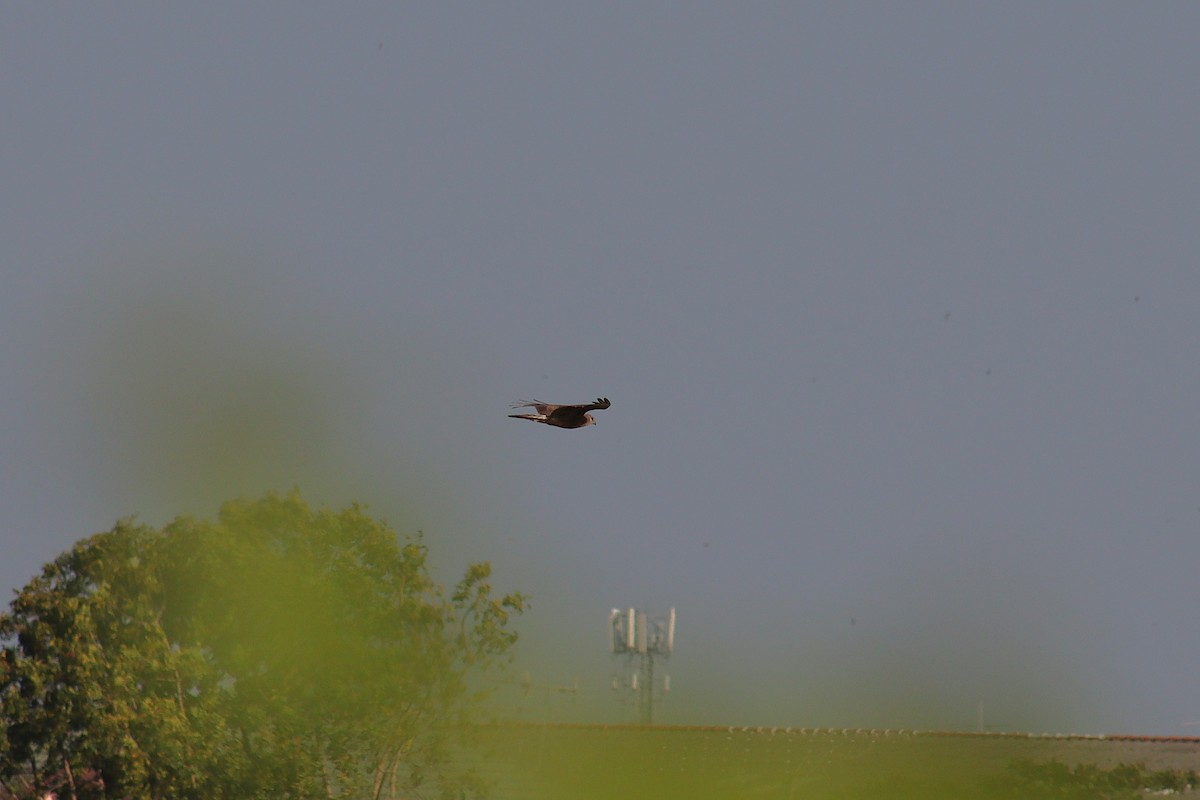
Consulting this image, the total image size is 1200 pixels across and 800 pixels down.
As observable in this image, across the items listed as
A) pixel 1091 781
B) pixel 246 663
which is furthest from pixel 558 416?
pixel 1091 781

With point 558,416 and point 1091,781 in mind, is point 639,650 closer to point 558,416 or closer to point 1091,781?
point 1091,781

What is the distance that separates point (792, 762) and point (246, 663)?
93.6ft

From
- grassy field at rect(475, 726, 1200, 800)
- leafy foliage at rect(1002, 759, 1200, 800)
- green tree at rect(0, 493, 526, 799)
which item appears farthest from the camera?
grassy field at rect(475, 726, 1200, 800)

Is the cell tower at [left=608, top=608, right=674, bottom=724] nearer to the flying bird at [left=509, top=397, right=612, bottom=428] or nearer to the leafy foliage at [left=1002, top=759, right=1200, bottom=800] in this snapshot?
the leafy foliage at [left=1002, top=759, right=1200, bottom=800]

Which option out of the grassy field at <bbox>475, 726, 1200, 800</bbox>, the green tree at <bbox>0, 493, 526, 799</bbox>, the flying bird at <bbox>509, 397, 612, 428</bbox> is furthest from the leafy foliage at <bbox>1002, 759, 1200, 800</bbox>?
the flying bird at <bbox>509, 397, 612, 428</bbox>

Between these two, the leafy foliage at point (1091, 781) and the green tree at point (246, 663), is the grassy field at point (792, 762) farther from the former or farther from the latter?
the green tree at point (246, 663)

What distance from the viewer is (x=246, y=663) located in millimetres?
65250

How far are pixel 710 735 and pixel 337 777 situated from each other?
24.6m

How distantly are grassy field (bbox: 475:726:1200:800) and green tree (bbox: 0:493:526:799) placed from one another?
5.26 meters

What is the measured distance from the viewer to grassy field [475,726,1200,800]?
2879 inches

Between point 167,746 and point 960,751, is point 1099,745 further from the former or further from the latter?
point 167,746

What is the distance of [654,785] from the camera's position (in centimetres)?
7725

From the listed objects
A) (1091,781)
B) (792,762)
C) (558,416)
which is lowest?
(1091,781)

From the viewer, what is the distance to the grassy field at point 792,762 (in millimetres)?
73125
